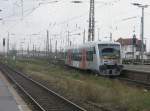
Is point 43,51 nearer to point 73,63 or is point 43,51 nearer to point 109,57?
point 73,63

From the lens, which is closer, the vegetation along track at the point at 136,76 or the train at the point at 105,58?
the vegetation along track at the point at 136,76

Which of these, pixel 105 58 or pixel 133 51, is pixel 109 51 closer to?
pixel 105 58

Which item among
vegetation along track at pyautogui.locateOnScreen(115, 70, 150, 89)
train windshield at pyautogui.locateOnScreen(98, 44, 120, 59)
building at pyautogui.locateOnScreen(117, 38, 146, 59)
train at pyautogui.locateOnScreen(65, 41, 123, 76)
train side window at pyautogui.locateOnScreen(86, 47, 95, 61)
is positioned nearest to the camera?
vegetation along track at pyautogui.locateOnScreen(115, 70, 150, 89)

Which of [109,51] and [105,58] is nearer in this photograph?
[105,58]

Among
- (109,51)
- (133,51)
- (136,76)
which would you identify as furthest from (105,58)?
(133,51)

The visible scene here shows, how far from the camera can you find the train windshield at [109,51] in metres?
40.4

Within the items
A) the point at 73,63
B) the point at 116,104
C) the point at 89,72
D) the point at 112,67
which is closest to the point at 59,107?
the point at 116,104

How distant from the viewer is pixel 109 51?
134 feet

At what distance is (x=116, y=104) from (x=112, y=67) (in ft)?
68.0

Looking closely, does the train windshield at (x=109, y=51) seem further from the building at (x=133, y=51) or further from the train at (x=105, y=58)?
the building at (x=133, y=51)

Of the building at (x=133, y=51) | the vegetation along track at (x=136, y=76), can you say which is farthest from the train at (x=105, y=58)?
the building at (x=133, y=51)

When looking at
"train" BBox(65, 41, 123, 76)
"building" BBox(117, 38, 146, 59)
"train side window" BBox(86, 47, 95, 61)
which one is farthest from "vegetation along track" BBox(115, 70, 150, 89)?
"building" BBox(117, 38, 146, 59)

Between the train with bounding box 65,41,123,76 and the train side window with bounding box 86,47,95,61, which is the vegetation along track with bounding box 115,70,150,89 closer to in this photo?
the train with bounding box 65,41,123,76

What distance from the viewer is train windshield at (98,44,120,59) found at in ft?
132
